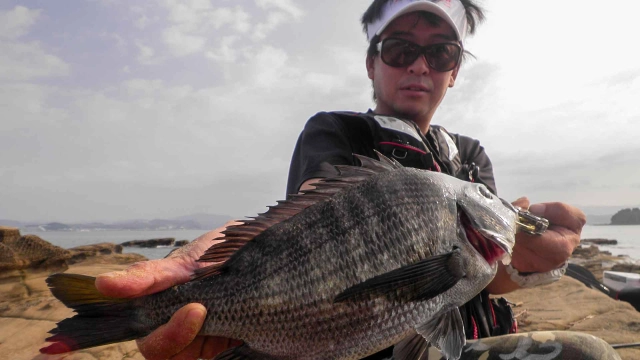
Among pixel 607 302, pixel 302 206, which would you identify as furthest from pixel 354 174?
pixel 607 302

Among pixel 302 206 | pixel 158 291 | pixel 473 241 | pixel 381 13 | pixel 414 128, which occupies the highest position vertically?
pixel 381 13

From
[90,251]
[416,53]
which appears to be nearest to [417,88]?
[416,53]

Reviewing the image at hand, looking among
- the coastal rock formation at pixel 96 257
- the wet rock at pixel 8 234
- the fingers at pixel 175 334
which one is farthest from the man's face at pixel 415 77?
the coastal rock formation at pixel 96 257

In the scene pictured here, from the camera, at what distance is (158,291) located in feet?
5.81

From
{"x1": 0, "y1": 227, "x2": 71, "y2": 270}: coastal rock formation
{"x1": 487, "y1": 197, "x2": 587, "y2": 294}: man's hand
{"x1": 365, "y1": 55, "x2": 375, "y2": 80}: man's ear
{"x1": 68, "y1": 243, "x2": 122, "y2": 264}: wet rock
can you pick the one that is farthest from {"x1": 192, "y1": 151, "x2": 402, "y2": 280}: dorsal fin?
{"x1": 68, "y1": 243, "x2": 122, "y2": 264}: wet rock

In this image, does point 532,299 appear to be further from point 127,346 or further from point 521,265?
point 127,346

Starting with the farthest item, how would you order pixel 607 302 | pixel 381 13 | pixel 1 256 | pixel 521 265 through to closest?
1. pixel 1 256
2. pixel 607 302
3. pixel 381 13
4. pixel 521 265

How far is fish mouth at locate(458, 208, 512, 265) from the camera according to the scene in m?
1.96

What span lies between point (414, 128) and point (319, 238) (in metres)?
1.69

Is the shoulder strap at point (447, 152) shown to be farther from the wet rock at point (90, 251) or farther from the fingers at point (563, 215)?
the wet rock at point (90, 251)

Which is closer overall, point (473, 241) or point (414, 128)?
point (473, 241)

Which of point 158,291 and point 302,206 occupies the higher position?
point 302,206

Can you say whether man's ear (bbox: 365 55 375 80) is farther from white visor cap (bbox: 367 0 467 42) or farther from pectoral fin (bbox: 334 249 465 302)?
pectoral fin (bbox: 334 249 465 302)

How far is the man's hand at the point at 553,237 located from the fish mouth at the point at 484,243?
0.73m
